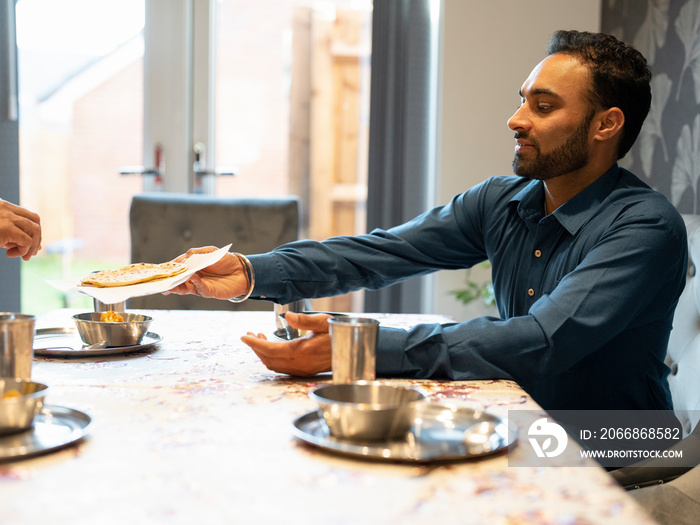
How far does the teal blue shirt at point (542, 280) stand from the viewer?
1.12 m

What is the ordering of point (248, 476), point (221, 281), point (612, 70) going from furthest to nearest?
point (612, 70) → point (221, 281) → point (248, 476)

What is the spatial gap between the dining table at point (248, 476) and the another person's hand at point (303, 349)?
2.6 inches

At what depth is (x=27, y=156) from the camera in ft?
10.8

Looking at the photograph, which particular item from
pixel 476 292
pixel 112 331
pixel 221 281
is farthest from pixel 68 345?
pixel 476 292

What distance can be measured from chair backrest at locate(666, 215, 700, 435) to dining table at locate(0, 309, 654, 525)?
2.21 feet

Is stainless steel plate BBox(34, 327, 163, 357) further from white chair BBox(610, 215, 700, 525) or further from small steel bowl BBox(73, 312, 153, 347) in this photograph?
white chair BBox(610, 215, 700, 525)

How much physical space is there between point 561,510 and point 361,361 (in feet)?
1.13

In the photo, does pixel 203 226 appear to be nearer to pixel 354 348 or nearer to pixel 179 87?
pixel 179 87

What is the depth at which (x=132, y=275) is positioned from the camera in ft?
4.40

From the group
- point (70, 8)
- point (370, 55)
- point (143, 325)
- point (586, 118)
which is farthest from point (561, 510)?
point (70, 8)

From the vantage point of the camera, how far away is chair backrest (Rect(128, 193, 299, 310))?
2.21m

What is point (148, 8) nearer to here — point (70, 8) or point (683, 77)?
point (70, 8)

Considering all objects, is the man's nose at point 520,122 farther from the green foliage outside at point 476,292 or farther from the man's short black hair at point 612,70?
the green foliage outside at point 476,292

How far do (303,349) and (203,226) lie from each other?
4.11 feet
